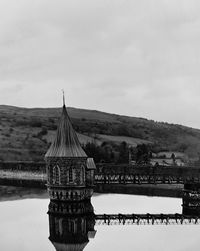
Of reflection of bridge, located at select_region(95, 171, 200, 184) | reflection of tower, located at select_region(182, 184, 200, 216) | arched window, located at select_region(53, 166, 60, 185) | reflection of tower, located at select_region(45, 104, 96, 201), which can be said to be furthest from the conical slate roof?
reflection of tower, located at select_region(182, 184, 200, 216)

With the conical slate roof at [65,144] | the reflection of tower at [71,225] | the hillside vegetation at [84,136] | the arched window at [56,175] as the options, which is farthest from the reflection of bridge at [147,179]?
the hillside vegetation at [84,136]

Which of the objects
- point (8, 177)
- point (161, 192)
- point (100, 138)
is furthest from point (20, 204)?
point (100, 138)

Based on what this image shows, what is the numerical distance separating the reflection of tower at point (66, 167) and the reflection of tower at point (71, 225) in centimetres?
98

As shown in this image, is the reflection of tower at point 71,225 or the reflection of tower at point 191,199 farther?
the reflection of tower at point 191,199

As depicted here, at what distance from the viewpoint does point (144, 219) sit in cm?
4450

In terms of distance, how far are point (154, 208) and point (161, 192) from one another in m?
19.5

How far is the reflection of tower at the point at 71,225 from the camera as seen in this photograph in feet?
110

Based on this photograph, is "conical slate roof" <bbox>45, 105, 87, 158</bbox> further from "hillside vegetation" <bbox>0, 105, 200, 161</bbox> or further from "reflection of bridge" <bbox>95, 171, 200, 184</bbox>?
"hillside vegetation" <bbox>0, 105, 200, 161</bbox>

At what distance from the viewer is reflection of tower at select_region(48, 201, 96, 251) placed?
33.4 meters

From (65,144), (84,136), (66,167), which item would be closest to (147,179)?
(66,167)

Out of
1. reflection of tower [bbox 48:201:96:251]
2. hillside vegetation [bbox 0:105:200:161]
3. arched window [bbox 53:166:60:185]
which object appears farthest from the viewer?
hillside vegetation [bbox 0:105:200:161]

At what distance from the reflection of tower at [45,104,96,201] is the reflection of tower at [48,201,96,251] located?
980 mm

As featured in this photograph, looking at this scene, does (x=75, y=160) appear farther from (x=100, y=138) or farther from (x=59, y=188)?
(x=100, y=138)

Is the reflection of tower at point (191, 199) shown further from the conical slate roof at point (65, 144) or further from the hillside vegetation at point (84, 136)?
the hillside vegetation at point (84, 136)
